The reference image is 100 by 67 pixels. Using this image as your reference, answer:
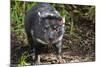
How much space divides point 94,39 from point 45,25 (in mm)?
575

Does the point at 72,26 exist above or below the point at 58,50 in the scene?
above

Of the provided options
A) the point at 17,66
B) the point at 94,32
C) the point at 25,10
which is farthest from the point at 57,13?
the point at 17,66

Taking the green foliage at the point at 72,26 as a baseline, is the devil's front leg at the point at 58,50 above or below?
below

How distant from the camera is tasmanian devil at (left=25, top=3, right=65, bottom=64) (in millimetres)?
1902

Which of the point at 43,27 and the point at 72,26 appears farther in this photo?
the point at 72,26

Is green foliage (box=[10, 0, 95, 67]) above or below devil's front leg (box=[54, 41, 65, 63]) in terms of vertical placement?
above

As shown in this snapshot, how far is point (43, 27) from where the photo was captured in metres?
1.94

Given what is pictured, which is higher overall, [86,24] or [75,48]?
[86,24]

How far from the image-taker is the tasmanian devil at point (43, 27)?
6.24 feet

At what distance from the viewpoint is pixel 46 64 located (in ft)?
6.40

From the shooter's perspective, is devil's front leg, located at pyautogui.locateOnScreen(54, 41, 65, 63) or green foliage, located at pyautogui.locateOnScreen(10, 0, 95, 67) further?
devil's front leg, located at pyautogui.locateOnScreen(54, 41, 65, 63)
